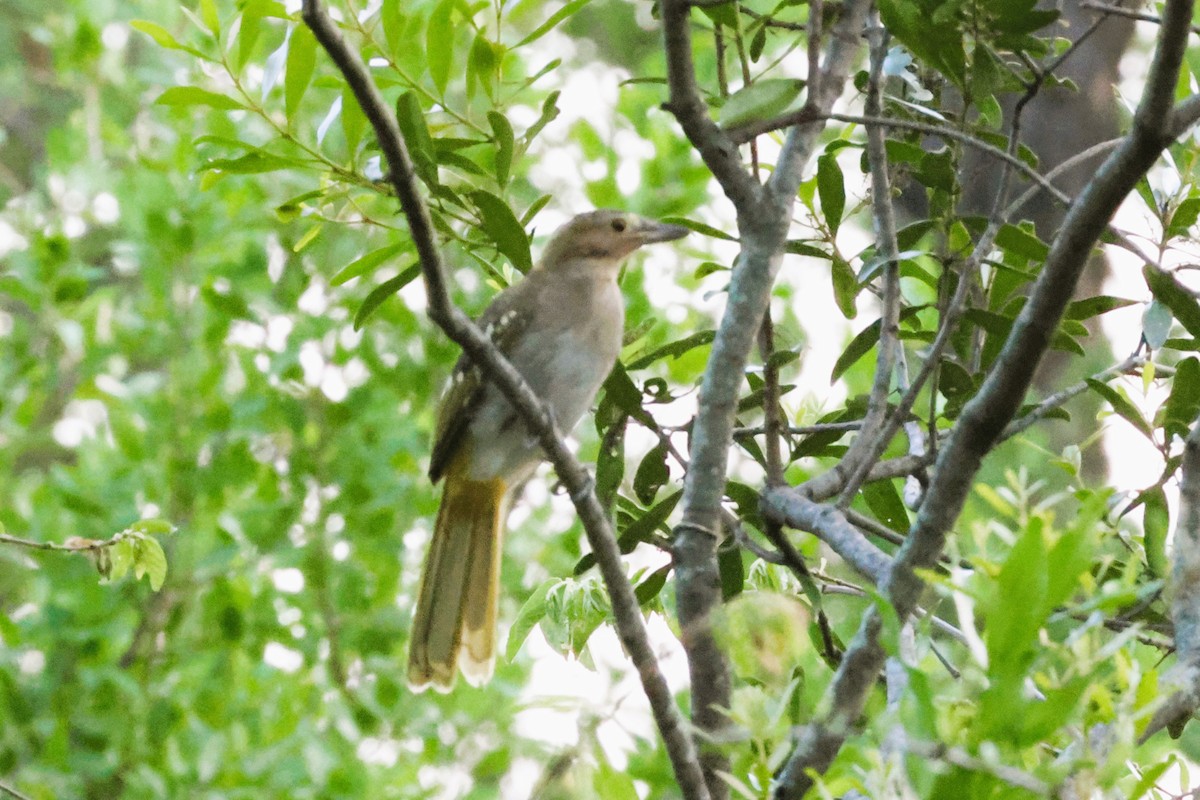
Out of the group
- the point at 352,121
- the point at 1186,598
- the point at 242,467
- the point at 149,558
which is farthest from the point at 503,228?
the point at 242,467

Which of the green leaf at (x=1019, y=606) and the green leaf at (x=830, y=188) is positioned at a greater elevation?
the green leaf at (x=830, y=188)

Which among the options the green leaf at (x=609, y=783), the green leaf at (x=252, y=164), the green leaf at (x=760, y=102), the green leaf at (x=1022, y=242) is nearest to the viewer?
the green leaf at (x=609, y=783)

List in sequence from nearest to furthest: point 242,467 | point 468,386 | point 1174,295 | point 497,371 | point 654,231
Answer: point 497,371 < point 1174,295 < point 468,386 < point 654,231 < point 242,467

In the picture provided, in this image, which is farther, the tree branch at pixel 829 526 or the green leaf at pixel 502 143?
the green leaf at pixel 502 143

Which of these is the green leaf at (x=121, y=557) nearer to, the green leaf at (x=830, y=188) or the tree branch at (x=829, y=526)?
the tree branch at (x=829, y=526)

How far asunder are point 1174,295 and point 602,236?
2.15 metres

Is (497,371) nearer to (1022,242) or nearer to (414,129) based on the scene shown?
(414,129)

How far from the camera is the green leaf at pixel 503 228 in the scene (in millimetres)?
2615

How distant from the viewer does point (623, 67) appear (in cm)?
900

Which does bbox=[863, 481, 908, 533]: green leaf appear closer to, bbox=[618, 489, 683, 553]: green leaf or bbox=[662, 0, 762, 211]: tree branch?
bbox=[618, 489, 683, 553]: green leaf

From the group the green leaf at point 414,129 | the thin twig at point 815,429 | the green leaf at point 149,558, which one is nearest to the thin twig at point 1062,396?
Answer: the thin twig at point 815,429

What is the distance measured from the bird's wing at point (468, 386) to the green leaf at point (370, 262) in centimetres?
89

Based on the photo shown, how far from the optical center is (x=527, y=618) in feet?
9.35

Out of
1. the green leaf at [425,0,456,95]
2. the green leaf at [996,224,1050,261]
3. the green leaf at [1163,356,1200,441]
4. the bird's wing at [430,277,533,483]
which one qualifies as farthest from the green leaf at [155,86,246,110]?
the green leaf at [1163,356,1200,441]
